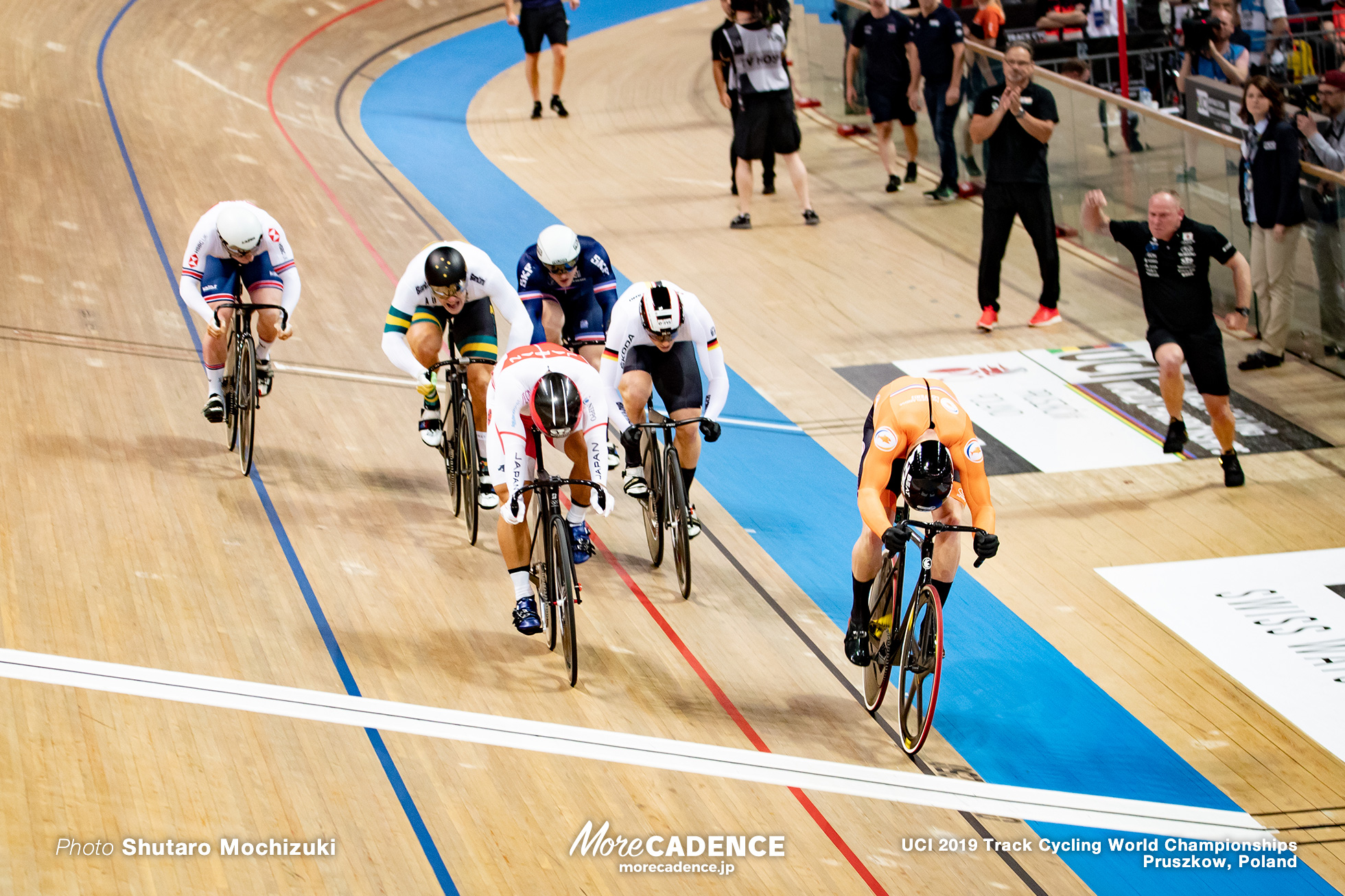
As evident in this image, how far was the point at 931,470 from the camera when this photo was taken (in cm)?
417

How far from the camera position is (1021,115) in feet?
26.0

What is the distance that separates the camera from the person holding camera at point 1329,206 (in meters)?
7.34

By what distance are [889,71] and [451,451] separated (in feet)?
20.5

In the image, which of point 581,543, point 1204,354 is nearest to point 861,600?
point 581,543

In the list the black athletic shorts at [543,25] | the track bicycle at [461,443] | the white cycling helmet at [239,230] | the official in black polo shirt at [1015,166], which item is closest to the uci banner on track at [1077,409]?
the official in black polo shirt at [1015,166]

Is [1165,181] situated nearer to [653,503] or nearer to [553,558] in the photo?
[653,503]

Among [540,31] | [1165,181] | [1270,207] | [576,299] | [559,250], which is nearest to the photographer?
[559,250]

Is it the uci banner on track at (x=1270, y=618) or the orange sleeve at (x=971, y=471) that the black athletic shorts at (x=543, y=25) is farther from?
the orange sleeve at (x=971, y=471)

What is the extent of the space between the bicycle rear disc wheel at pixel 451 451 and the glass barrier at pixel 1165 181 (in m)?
4.85

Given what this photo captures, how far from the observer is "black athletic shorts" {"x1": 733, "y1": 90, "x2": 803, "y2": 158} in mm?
9859

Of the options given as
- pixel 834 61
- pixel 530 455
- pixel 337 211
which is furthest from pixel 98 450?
pixel 834 61

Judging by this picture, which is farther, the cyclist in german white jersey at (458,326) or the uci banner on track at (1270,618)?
the cyclist in german white jersey at (458,326)

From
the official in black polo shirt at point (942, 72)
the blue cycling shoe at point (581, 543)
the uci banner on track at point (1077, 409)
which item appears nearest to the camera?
the blue cycling shoe at point (581, 543)

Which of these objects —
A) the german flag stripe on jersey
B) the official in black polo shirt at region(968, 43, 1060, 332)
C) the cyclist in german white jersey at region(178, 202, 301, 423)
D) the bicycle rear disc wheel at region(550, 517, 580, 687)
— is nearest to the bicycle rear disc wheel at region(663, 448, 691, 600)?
the bicycle rear disc wheel at region(550, 517, 580, 687)
